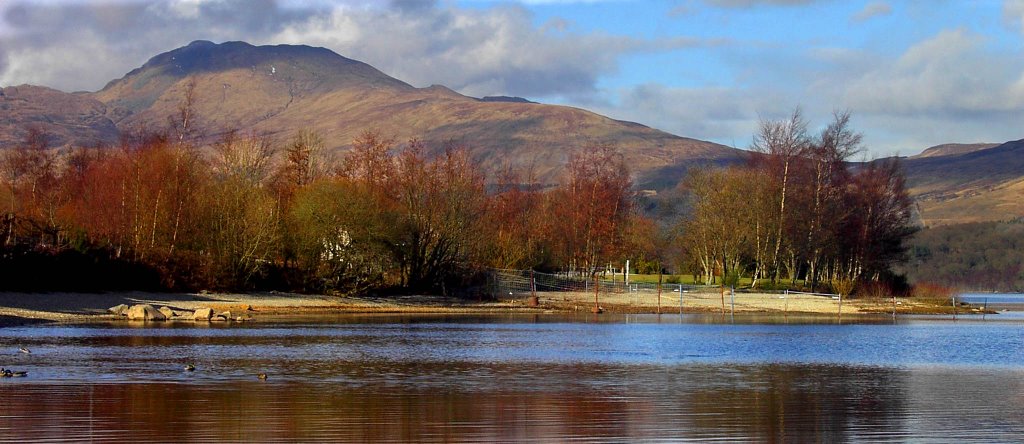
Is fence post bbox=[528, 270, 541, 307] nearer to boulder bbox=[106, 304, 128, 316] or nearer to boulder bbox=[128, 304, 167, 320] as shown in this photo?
boulder bbox=[128, 304, 167, 320]

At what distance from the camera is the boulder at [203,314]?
43312mm

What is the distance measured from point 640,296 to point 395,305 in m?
14.6

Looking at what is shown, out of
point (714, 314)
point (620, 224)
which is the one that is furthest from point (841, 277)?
point (714, 314)

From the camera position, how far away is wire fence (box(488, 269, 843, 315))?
2420 inches

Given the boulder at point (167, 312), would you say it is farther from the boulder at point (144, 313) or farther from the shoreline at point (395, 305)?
the shoreline at point (395, 305)

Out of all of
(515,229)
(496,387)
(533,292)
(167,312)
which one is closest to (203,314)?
(167,312)

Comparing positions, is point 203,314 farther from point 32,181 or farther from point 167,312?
point 32,181

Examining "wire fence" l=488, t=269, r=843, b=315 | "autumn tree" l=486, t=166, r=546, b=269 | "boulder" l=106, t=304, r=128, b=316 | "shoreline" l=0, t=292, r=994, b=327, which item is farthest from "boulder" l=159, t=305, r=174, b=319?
"autumn tree" l=486, t=166, r=546, b=269

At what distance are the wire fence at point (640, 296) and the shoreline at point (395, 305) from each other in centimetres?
6

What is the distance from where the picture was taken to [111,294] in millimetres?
47000

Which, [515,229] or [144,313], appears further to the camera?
[515,229]

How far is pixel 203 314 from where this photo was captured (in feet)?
143

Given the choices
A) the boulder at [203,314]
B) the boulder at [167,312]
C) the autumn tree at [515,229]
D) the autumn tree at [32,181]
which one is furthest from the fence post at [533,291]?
the autumn tree at [32,181]

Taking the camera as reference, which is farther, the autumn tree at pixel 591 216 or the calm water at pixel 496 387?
the autumn tree at pixel 591 216
